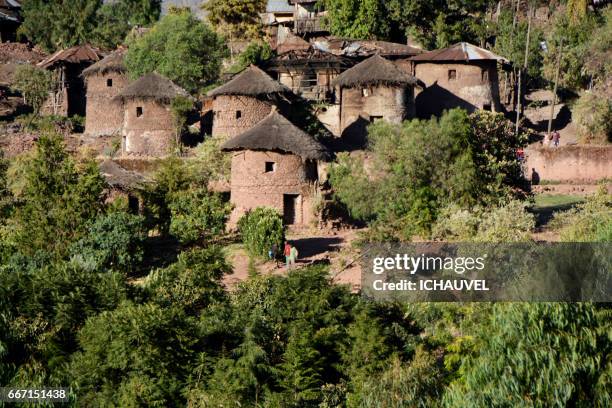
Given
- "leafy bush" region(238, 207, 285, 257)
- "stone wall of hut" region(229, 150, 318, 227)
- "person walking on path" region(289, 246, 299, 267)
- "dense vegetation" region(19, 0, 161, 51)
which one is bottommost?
"person walking on path" region(289, 246, 299, 267)

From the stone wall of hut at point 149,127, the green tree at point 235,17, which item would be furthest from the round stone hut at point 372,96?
the green tree at point 235,17

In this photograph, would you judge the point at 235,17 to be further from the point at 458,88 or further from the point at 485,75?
the point at 485,75

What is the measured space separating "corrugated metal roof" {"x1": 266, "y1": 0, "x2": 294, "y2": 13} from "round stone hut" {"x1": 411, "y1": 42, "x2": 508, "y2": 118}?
14.8 metres

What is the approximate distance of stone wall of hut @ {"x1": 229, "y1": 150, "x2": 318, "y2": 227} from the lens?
25875 mm

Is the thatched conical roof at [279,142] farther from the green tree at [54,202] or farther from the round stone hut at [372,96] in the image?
the round stone hut at [372,96]

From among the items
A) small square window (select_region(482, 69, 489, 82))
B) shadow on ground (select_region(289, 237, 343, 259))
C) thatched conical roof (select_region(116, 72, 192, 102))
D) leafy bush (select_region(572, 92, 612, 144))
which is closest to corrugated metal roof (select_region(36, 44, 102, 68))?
thatched conical roof (select_region(116, 72, 192, 102))

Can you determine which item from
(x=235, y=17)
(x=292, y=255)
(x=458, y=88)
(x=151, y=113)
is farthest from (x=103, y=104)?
(x=292, y=255)

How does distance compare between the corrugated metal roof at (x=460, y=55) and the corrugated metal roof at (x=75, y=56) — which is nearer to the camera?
the corrugated metal roof at (x=460, y=55)

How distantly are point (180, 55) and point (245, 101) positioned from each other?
19.1 feet

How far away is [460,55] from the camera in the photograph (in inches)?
1384

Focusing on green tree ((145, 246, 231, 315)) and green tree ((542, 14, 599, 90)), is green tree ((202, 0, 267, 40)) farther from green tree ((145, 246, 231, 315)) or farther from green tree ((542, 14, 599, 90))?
green tree ((145, 246, 231, 315))

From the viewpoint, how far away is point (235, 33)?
46.7 m

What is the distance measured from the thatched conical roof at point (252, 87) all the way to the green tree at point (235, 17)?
14.0 meters

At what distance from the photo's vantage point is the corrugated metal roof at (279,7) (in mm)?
49125
